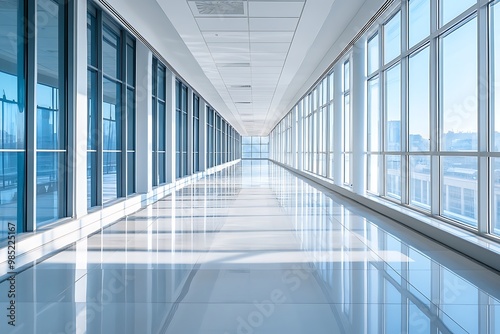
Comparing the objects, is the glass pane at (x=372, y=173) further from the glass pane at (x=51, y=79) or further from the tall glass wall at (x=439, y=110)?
the glass pane at (x=51, y=79)

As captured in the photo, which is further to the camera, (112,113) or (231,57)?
(231,57)

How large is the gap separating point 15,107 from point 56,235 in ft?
6.03

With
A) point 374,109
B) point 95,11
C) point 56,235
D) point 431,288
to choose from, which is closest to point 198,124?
point 374,109

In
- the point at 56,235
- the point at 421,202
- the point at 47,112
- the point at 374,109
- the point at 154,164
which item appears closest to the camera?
the point at 56,235

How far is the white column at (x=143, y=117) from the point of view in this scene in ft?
39.9

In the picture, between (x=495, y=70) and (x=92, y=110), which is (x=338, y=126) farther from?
(x=495, y=70)

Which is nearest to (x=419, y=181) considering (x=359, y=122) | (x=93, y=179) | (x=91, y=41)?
(x=359, y=122)

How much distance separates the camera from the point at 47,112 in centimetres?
848

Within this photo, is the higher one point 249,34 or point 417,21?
point 249,34

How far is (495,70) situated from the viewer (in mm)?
5789

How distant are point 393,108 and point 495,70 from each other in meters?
4.87

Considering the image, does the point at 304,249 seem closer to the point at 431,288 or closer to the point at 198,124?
the point at 431,288

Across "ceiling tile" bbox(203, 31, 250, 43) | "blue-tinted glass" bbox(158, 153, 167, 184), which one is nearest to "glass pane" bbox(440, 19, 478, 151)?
"ceiling tile" bbox(203, 31, 250, 43)

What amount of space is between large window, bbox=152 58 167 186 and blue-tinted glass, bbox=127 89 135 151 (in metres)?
2.15
